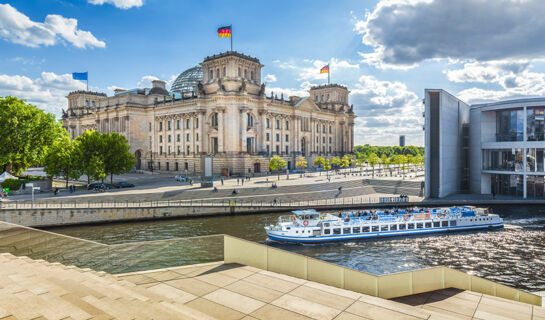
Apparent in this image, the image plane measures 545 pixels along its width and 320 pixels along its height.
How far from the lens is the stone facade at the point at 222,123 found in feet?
288

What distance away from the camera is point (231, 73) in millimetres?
89250

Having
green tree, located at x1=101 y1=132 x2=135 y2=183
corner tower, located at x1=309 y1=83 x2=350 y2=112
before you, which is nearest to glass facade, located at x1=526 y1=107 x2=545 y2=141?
corner tower, located at x1=309 y1=83 x2=350 y2=112

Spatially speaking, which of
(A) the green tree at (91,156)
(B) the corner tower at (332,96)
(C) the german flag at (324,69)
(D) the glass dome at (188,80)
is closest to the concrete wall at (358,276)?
(A) the green tree at (91,156)

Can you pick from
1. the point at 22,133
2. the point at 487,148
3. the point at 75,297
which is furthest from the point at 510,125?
the point at 22,133

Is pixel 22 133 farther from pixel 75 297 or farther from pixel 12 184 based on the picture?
pixel 75 297

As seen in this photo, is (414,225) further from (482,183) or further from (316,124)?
(316,124)

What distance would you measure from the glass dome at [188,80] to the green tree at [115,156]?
193ft

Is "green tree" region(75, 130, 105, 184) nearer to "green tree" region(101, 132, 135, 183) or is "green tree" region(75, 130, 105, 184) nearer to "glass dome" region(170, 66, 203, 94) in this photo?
"green tree" region(101, 132, 135, 183)

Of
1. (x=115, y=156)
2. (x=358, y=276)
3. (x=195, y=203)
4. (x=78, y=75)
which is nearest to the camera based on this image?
(x=358, y=276)

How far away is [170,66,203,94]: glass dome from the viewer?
407 feet

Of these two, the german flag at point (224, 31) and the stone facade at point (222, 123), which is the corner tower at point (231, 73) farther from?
the german flag at point (224, 31)

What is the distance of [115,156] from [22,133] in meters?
17.3

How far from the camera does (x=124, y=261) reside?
12.4 meters

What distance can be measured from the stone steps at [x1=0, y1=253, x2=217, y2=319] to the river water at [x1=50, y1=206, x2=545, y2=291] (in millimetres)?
23905
